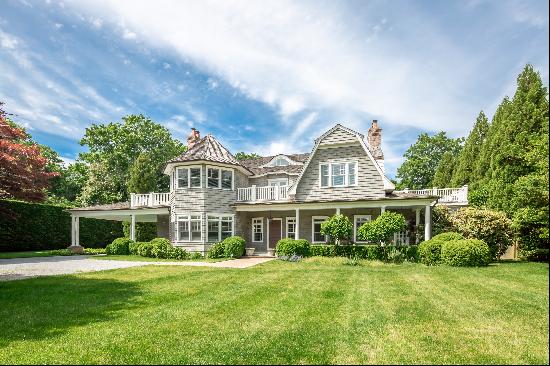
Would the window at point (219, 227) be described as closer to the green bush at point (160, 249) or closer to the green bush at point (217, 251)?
Answer: the green bush at point (217, 251)

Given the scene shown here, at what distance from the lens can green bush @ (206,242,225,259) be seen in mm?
19672

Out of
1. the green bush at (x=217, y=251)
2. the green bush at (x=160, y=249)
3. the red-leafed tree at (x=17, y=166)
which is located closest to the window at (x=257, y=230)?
the green bush at (x=217, y=251)

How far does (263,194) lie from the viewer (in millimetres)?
22078

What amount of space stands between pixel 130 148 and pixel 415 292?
3902cm

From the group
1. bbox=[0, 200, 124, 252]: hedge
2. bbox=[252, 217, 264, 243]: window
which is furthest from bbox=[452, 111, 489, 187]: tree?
bbox=[0, 200, 124, 252]: hedge

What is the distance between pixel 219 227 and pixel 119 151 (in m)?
24.8

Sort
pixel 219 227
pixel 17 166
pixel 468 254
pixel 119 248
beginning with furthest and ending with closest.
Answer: pixel 119 248 → pixel 219 227 → pixel 17 166 → pixel 468 254

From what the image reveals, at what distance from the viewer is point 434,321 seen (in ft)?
18.6

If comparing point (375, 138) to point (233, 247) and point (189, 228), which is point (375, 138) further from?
point (189, 228)

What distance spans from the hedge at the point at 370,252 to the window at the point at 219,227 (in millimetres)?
6168

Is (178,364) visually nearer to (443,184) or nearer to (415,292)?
(415,292)

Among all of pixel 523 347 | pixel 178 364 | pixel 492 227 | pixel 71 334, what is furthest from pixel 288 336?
pixel 492 227

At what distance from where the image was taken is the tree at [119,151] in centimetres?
3816

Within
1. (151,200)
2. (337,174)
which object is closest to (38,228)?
(151,200)
